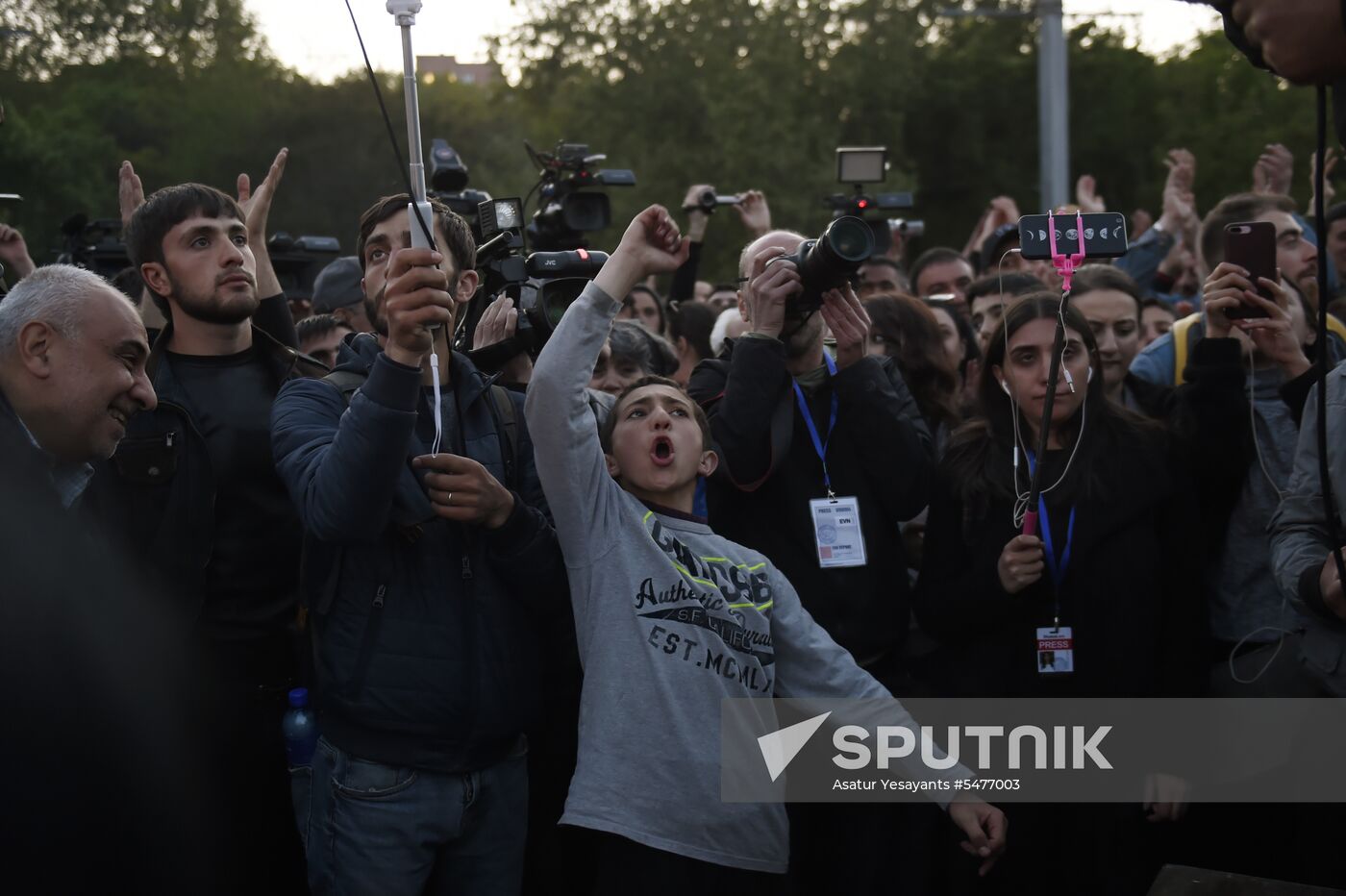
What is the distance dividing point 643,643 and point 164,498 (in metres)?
1.20

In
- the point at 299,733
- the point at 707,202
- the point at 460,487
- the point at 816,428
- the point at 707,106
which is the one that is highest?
the point at 707,106

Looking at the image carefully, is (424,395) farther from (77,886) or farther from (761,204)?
(761,204)

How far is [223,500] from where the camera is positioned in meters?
3.46

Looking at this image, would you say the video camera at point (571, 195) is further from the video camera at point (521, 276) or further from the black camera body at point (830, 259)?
the black camera body at point (830, 259)

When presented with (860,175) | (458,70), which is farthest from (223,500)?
(458,70)

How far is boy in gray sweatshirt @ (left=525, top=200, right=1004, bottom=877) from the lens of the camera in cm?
295

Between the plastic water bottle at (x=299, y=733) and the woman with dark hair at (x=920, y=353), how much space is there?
2.26 meters

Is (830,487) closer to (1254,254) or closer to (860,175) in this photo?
(1254,254)

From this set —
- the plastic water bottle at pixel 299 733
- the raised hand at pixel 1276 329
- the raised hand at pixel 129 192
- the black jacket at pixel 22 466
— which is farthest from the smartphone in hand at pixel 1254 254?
the raised hand at pixel 129 192

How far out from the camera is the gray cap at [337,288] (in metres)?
6.09

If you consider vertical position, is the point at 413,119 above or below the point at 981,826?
above

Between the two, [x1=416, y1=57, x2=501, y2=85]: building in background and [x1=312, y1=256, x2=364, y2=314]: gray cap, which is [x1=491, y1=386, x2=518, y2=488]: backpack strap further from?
[x1=416, y1=57, x2=501, y2=85]: building in background

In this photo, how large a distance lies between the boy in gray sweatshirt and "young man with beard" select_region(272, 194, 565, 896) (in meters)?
0.13

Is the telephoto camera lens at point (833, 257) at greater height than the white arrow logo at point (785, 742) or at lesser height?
greater
